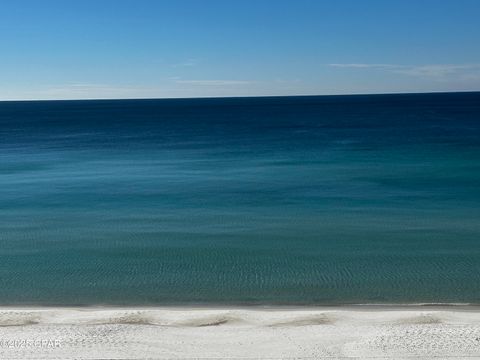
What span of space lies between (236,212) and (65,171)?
21.3 m

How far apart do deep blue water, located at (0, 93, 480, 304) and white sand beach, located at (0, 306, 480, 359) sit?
1799mm

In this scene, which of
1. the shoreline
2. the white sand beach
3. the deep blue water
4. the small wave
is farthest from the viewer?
the deep blue water

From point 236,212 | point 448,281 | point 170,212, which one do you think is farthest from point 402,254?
point 170,212

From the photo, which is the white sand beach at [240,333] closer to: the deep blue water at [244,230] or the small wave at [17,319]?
the small wave at [17,319]

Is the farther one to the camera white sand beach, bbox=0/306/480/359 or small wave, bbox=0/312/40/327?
small wave, bbox=0/312/40/327

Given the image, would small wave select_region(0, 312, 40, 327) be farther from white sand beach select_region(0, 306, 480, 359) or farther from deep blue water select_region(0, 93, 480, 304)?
deep blue water select_region(0, 93, 480, 304)

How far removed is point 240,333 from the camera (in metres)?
15.2

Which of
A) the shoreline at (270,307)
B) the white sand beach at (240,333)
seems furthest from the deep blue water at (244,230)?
the white sand beach at (240,333)

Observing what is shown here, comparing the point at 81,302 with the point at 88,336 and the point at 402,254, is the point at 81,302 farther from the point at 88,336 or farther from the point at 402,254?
the point at 402,254

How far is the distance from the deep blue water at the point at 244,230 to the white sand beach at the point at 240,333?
5.90 ft

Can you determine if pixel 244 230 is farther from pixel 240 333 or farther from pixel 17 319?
pixel 17 319

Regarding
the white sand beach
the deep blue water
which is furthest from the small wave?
the deep blue water

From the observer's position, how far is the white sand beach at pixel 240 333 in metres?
13.8

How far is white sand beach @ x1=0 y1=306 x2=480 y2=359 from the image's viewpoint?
1376cm
